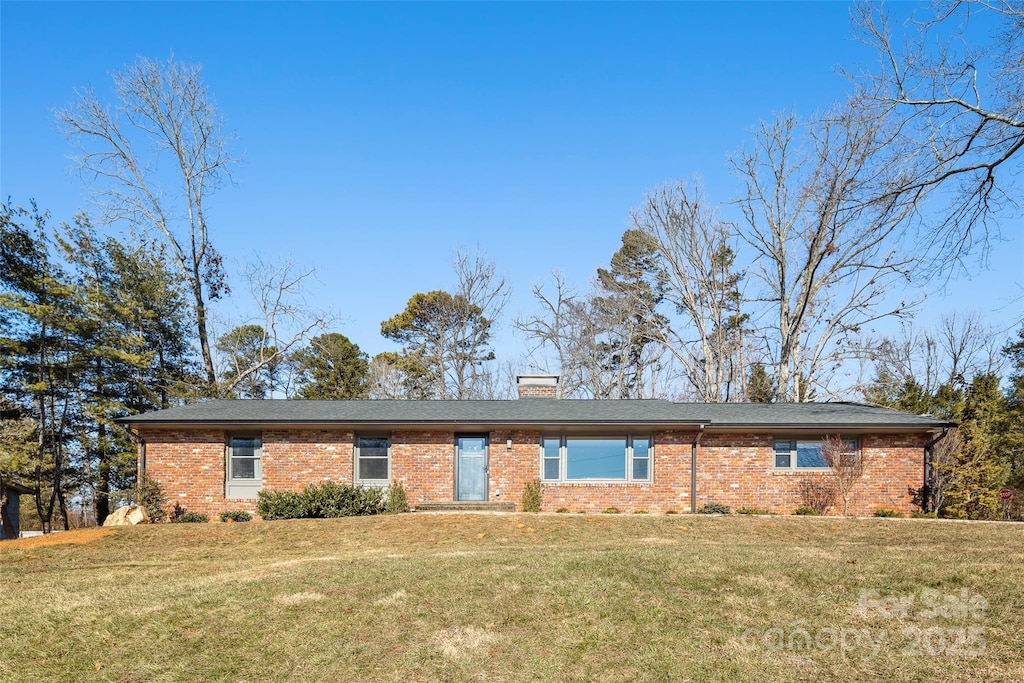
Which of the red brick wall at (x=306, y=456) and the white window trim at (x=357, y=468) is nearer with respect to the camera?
the red brick wall at (x=306, y=456)

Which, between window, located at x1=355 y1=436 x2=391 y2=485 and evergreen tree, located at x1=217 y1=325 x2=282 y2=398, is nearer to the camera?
window, located at x1=355 y1=436 x2=391 y2=485

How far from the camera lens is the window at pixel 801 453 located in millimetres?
18031

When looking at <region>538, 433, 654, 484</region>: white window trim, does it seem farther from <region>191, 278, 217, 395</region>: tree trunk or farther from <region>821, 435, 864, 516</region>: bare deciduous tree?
<region>191, 278, 217, 395</region>: tree trunk

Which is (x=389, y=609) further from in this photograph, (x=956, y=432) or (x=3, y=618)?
(x=956, y=432)

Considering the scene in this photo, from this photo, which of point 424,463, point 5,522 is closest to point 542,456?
point 424,463

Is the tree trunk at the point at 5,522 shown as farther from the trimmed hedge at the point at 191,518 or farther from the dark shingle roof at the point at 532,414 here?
the trimmed hedge at the point at 191,518

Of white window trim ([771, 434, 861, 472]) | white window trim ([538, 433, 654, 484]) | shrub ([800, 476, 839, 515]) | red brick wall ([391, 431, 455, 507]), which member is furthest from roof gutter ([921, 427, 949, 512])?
red brick wall ([391, 431, 455, 507])

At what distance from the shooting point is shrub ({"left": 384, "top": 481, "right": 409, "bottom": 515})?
17344 millimetres

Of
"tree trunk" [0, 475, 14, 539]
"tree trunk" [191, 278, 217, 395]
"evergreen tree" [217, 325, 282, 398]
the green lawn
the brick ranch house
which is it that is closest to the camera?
the green lawn

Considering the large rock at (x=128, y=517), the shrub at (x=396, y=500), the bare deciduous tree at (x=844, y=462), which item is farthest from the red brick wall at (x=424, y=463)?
the bare deciduous tree at (x=844, y=462)

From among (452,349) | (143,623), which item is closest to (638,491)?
(143,623)

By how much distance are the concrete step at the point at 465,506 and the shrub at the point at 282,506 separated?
289cm

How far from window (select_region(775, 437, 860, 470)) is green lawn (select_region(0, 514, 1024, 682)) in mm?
6841

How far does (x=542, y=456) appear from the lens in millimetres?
18219
